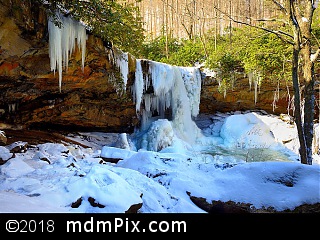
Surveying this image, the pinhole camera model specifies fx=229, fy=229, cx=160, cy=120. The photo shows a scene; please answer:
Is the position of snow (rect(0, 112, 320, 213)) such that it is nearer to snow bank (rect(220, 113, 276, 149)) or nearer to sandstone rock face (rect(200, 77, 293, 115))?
snow bank (rect(220, 113, 276, 149))

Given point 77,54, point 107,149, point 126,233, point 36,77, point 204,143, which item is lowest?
point 204,143

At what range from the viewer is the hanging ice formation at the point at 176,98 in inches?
419

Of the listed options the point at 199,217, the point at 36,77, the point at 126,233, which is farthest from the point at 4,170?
the point at 36,77

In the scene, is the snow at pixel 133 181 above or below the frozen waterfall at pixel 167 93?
below

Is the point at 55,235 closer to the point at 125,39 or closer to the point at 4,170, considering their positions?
the point at 4,170

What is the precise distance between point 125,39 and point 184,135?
701 cm

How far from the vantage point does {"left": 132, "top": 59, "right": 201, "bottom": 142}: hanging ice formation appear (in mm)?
10648

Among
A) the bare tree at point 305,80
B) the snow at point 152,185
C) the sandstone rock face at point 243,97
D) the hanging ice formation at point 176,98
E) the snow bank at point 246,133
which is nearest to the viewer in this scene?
the snow at point 152,185

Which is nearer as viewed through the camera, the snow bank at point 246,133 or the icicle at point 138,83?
the icicle at point 138,83

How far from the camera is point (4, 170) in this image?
3.66m

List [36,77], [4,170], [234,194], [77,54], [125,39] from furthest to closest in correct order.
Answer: [36,77]
[77,54]
[125,39]
[4,170]
[234,194]

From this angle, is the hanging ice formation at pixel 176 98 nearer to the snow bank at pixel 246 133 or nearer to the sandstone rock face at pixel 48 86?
the sandstone rock face at pixel 48 86

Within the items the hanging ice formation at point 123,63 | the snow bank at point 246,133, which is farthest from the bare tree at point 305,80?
the snow bank at point 246,133

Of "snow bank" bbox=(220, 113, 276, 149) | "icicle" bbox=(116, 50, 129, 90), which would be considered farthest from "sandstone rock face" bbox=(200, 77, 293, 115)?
"icicle" bbox=(116, 50, 129, 90)
